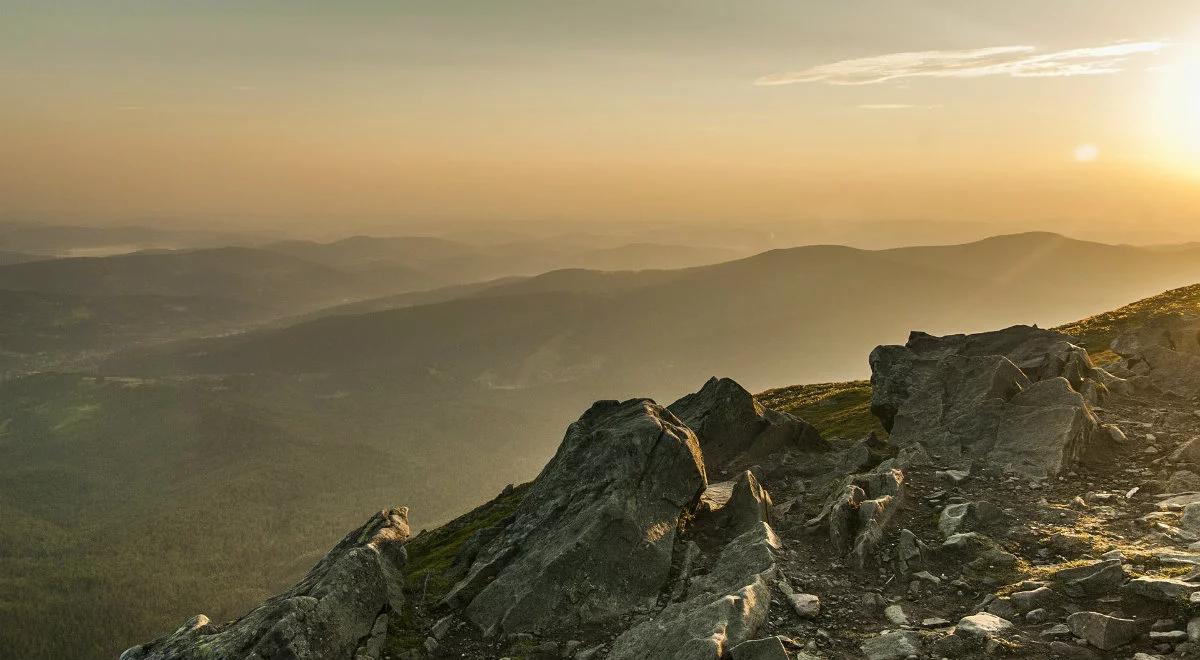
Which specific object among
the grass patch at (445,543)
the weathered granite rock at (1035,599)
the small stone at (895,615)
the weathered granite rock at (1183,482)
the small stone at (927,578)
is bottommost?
the grass patch at (445,543)

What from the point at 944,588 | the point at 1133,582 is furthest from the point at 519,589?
the point at 1133,582

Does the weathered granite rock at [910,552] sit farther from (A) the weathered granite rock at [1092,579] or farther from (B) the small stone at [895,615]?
(A) the weathered granite rock at [1092,579]

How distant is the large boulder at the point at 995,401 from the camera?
28.9 metres

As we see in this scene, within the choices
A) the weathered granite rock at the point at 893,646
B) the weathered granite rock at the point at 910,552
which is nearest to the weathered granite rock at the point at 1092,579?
the weathered granite rock at the point at 910,552

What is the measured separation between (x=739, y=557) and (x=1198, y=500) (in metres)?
16.5

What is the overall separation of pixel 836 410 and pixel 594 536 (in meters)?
50.8

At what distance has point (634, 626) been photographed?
21.9m

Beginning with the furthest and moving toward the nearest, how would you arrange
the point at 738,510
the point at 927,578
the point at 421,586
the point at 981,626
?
the point at 738,510, the point at 421,586, the point at 927,578, the point at 981,626

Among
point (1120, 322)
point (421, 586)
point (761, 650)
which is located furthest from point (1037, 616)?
point (1120, 322)

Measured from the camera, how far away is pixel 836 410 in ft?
226

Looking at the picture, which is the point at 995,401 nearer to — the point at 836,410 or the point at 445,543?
the point at 836,410

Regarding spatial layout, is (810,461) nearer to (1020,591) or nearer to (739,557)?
(739,557)

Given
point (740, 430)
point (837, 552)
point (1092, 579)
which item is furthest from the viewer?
point (740, 430)

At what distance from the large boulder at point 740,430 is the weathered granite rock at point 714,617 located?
1535cm
